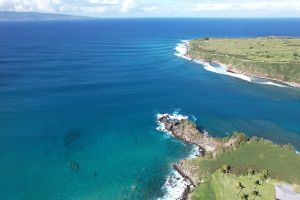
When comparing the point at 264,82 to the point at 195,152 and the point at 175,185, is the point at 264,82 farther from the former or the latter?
the point at 175,185

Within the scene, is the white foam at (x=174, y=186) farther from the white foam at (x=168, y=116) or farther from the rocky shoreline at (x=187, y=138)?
the white foam at (x=168, y=116)

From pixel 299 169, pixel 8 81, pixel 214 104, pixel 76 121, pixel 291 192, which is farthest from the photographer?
pixel 8 81

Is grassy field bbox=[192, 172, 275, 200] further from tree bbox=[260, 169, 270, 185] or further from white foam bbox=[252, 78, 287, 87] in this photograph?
white foam bbox=[252, 78, 287, 87]

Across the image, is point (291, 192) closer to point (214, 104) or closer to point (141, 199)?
point (141, 199)

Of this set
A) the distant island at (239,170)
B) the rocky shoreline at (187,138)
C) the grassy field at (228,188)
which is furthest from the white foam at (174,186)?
the grassy field at (228,188)

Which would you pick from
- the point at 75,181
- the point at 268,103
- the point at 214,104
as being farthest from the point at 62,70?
the point at 75,181

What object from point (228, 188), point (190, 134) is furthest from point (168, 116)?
point (228, 188)
